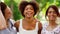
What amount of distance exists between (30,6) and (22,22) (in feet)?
0.63

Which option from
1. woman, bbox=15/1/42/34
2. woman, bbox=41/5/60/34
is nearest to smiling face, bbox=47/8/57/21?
woman, bbox=41/5/60/34

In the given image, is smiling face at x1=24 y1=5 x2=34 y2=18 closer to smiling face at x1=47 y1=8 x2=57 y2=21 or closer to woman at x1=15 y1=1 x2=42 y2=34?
woman at x1=15 y1=1 x2=42 y2=34

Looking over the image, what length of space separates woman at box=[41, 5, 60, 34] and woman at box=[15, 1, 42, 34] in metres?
0.09

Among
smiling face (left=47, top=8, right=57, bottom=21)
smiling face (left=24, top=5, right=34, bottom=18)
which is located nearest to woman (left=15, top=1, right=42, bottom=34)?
smiling face (left=24, top=5, right=34, bottom=18)

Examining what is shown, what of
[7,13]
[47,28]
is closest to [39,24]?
[47,28]

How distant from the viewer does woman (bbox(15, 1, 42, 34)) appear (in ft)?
6.11

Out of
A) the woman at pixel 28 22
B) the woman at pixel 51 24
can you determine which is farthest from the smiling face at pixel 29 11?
the woman at pixel 51 24

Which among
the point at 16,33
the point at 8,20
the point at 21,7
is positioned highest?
the point at 21,7

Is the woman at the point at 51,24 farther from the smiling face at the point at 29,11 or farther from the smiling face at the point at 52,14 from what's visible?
the smiling face at the point at 29,11

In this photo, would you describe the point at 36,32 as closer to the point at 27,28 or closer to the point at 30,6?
the point at 27,28

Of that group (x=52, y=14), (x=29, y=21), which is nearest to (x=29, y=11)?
(x=29, y=21)

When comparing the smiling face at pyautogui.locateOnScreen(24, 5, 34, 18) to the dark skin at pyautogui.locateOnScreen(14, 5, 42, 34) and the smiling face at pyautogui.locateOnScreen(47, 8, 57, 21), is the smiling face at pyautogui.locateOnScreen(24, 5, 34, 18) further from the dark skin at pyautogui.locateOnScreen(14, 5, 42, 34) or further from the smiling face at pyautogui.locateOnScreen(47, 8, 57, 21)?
the smiling face at pyautogui.locateOnScreen(47, 8, 57, 21)

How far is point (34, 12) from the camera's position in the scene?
6.42 feet

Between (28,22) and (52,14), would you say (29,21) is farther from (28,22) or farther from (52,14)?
(52,14)
